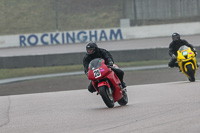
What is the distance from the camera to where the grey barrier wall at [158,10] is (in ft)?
140

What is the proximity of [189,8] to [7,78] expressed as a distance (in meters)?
25.2

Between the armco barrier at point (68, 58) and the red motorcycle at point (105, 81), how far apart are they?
50.9 feet

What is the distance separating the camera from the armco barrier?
79.8ft

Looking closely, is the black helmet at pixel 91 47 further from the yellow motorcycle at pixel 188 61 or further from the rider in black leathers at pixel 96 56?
the yellow motorcycle at pixel 188 61

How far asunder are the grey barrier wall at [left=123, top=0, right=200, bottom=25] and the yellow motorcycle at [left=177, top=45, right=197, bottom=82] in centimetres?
2825

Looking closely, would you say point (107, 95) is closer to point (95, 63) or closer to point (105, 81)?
point (105, 81)

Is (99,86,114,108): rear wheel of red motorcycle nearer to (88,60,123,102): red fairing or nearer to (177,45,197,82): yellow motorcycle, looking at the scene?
(88,60,123,102): red fairing

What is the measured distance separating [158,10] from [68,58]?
24340 mm

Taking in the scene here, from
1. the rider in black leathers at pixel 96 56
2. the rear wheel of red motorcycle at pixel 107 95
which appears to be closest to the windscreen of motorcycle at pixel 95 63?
the rider in black leathers at pixel 96 56

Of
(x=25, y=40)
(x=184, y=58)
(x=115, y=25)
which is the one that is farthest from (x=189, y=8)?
(x=184, y=58)

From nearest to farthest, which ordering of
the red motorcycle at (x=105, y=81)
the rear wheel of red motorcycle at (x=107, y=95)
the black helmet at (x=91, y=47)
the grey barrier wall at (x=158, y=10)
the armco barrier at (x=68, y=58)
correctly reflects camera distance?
1. the rear wheel of red motorcycle at (x=107, y=95)
2. the red motorcycle at (x=105, y=81)
3. the black helmet at (x=91, y=47)
4. the armco barrier at (x=68, y=58)
5. the grey barrier wall at (x=158, y=10)

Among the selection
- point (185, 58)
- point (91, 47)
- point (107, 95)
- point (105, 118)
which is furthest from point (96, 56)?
point (185, 58)

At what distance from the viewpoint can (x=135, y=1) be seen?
4775 cm

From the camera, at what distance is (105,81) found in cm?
870
